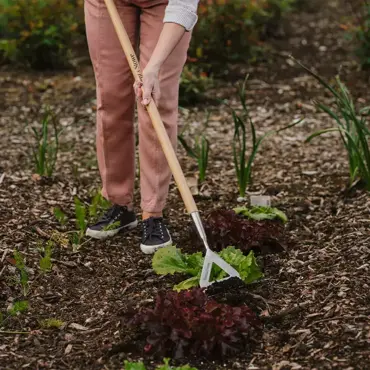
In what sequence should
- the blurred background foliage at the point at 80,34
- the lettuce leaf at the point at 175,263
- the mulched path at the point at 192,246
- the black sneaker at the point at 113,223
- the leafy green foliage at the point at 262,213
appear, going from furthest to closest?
the blurred background foliage at the point at 80,34 < the leafy green foliage at the point at 262,213 < the black sneaker at the point at 113,223 < the lettuce leaf at the point at 175,263 < the mulched path at the point at 192,246

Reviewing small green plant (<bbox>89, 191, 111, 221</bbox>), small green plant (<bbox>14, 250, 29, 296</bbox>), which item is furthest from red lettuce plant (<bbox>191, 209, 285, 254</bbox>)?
small green plant (<bbox>14, 250, 29, 296</bbox>)

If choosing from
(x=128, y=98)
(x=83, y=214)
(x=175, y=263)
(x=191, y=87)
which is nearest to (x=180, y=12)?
(x=128, y=98)

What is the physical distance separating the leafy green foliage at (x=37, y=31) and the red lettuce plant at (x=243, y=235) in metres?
3.71

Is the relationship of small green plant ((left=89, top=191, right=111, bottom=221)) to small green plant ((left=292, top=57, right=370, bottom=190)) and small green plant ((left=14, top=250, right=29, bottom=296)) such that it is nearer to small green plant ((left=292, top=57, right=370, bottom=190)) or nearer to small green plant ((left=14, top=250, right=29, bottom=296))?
small green plant ((left=14, top=250, right=29, bottom=296))

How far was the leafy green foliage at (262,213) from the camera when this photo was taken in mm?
3934

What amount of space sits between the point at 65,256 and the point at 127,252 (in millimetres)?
283

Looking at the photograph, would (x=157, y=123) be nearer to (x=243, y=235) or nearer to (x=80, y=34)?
(x=243, y=235)

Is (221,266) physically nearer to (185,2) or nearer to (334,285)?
(334,285)

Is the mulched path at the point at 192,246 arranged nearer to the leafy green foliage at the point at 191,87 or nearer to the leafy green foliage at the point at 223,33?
the leafy green foliage at the point at 191,87

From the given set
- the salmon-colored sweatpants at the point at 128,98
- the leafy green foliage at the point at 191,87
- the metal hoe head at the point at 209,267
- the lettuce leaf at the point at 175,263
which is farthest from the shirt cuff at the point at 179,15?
the leafy green foliage at the point at 191,87

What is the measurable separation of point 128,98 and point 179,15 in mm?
569

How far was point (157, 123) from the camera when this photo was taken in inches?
126

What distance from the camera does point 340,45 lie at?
7.97m

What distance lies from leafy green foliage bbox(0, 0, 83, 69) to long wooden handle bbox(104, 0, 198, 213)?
12.0 feet
